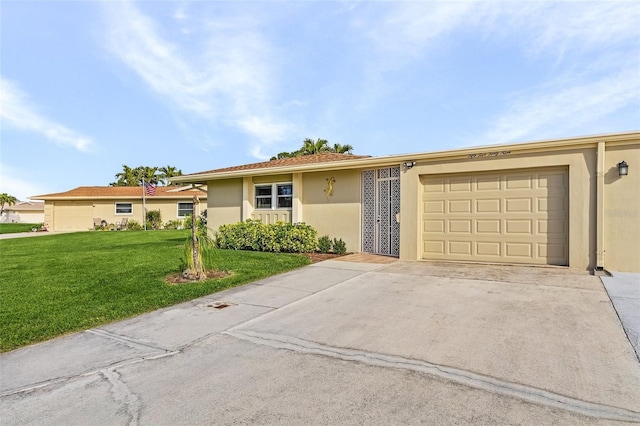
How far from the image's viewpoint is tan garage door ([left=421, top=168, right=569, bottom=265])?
7.73 m

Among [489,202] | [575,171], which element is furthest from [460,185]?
[575,171]

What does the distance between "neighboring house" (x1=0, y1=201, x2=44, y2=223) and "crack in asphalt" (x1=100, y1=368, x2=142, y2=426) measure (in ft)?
182

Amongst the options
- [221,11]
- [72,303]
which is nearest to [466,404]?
[72,303]

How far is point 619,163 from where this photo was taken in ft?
23.2

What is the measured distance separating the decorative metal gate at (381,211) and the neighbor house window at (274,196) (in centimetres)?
294

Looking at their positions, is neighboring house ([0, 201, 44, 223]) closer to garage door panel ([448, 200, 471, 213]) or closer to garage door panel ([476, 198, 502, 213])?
garage door panel ([448, 200, 471, 213])

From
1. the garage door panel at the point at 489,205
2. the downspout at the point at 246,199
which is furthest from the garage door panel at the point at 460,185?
the downspout at the point at 246,199

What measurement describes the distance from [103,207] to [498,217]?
28720 mm

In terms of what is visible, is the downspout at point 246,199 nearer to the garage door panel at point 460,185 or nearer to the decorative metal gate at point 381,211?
the decorative metal gate at point 381,211

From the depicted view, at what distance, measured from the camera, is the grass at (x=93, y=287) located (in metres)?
5.13

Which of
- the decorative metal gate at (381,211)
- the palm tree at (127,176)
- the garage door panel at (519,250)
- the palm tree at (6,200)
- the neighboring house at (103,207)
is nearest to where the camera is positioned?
the garage door panel at (519,250)

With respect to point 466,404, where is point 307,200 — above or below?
above

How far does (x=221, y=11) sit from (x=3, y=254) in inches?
479

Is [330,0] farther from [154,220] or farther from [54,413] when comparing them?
[154,220]
